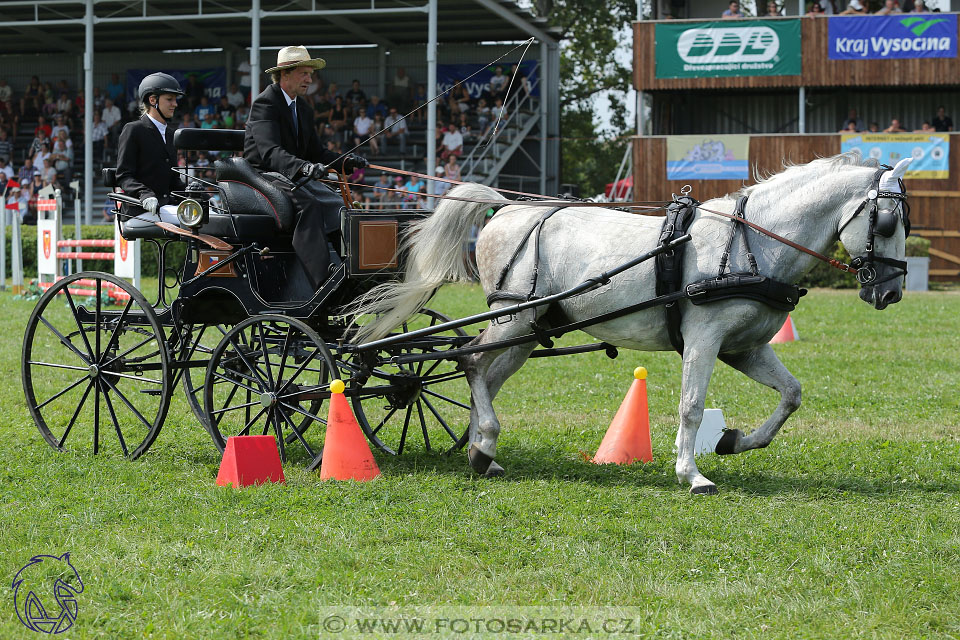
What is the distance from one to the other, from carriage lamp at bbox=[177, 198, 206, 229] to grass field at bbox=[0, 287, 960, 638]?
4.97 ft


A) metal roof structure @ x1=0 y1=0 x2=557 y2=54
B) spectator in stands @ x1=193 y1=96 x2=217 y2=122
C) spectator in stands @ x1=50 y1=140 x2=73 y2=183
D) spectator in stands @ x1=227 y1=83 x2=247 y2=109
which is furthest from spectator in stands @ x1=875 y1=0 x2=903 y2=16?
spectator in stands @ x1=50 y1=140 x2=73 y2=183

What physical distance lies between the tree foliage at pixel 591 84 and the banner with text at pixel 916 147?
12591mm

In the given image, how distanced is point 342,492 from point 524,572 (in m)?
1.69

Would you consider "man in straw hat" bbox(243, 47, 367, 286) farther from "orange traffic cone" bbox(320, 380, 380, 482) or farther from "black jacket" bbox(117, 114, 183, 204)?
"orange traffic cone" bbox(320, 380, 380, 482)

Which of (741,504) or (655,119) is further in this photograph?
(655,119)

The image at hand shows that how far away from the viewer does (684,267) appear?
615 cm

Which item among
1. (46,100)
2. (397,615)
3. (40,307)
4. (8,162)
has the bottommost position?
(397,615)

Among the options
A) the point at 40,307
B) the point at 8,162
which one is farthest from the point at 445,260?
the point at 8,162

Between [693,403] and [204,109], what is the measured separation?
27.0 meters

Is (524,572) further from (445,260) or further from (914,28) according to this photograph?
(914,28)

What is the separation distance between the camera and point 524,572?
4680mm

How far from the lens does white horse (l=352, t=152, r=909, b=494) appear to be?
19.6 feet

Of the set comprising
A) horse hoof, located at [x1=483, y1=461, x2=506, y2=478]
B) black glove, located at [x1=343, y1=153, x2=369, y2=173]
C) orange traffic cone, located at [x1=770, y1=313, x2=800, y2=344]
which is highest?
black glove, located at [x1=343, y1=153, x2=369, y2=173]

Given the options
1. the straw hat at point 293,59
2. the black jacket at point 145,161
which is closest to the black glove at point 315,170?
the straw hat at point 293,59
